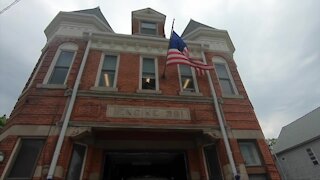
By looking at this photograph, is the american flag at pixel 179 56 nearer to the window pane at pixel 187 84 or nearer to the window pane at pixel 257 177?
the window pane at pixel 187 84

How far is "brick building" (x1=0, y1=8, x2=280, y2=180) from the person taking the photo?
643 centimetres

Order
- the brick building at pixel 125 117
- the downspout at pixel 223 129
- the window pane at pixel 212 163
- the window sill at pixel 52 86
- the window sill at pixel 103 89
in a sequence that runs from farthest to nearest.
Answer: the window sill at pixel 103 89
the window sill at pixel 52 86
the window pane at pixel 212 163
the downspout at pixel 223 129
the brick building at pixel 125 117

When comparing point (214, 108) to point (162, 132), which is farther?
point (214, 108)

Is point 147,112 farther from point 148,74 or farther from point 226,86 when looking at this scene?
point 226,86

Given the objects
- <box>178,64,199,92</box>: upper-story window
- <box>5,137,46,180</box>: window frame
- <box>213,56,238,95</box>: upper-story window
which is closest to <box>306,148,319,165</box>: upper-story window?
<box>213,56,238,95</box>: upper-story window

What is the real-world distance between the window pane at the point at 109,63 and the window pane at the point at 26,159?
13.1 feet

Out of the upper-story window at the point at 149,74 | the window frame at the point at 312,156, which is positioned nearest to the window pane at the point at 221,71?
the upper-story window at the point at 149,74

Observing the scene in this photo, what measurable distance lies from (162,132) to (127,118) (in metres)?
1.43

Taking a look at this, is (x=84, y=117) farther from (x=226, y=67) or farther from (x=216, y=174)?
(x=226, y=67)

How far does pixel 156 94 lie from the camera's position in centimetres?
809

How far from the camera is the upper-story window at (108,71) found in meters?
8.41

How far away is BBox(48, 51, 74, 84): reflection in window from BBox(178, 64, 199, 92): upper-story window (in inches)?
199

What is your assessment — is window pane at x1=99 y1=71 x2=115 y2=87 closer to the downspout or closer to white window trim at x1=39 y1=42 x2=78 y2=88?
white window trim at x1=39 y1=42 x2=78 y2=88

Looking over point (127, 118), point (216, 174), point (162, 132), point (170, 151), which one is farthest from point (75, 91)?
point (216, 174)
